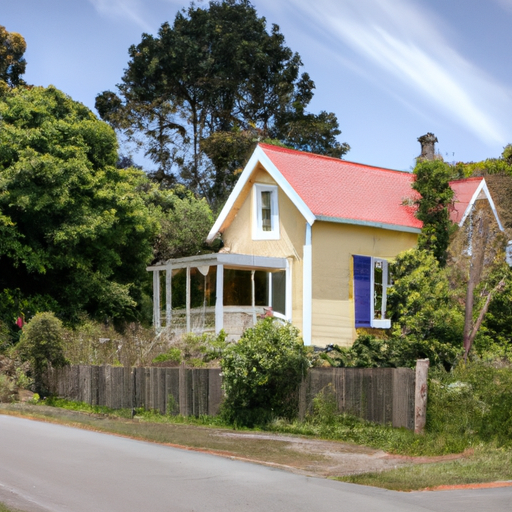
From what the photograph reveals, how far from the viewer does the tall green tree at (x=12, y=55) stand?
150 feet

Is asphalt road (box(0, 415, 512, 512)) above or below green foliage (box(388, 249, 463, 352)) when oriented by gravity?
below

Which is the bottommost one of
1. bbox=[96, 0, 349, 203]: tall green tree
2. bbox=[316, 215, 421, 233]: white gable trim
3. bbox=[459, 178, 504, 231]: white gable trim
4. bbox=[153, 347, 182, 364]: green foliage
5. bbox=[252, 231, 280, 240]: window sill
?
bbox=[153, 347, 182, 364]: green foliage

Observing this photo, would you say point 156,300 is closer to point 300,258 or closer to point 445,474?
point 300,258

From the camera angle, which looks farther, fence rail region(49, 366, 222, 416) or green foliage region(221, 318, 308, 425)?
fence rail region(49, 366, 222, 416)

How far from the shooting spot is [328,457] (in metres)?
12.9

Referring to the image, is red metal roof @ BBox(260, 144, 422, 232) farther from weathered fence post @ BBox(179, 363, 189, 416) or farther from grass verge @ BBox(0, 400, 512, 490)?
grass verge @ BBox(0, 400, 512, 490)

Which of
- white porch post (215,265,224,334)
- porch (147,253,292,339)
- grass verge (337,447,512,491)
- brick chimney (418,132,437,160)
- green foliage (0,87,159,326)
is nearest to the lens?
grass verge (337,447,512,491)

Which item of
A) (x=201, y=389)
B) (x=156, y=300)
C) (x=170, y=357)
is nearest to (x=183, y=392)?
(x=201, y=389)

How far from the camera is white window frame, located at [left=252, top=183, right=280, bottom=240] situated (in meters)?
24.3

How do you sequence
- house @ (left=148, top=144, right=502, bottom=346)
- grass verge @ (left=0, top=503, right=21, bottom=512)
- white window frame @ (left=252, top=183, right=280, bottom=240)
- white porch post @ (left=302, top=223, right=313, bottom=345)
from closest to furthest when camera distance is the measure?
grass verge @ (left=0, top=503, right=21, bottom=512) < white porch post @ (left=302, top=223, right=313, bottom=345) < house @ (left=148, top=144, right=502, bottom=346) < white window frame @ (left=252, top=183, right=280, bottom=240)

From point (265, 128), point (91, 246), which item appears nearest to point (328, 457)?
point (91, 246)

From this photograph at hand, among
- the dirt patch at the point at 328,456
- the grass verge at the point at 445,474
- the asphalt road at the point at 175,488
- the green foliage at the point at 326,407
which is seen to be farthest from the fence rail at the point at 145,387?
the grass verge at the point at 445,474

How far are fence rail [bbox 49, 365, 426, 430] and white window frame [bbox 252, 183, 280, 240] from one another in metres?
7.18

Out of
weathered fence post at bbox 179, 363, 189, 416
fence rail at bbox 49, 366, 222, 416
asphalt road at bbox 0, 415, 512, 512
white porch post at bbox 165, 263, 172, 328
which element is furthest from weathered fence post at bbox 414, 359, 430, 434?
white porch post at bbox 165, 263, 172, 328
